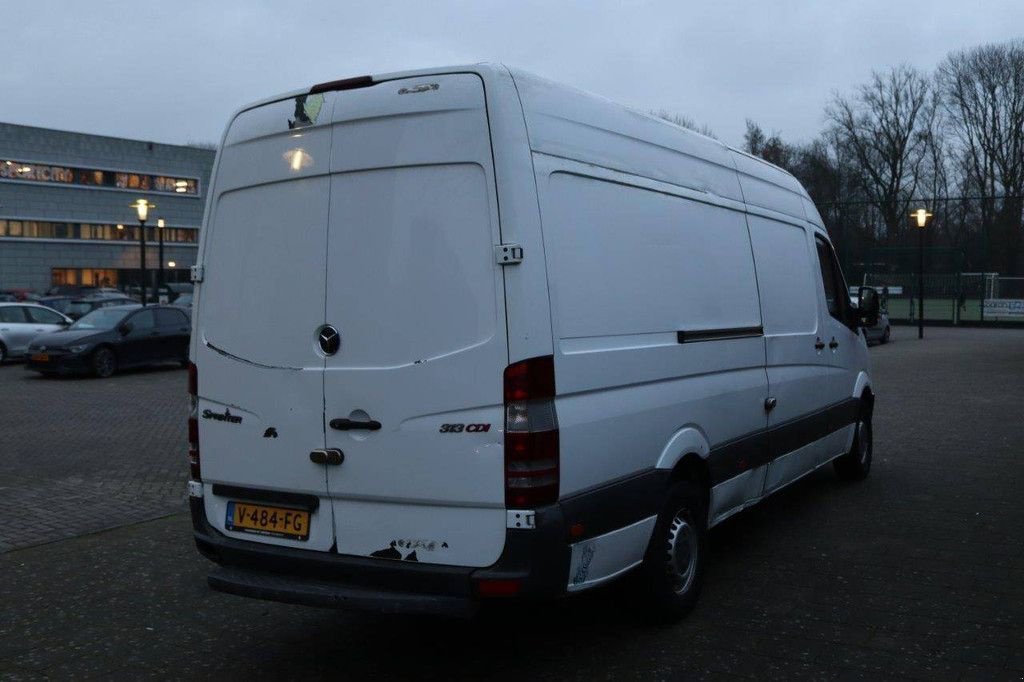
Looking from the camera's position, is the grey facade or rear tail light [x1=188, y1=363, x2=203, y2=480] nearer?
rear tail light [x1=188, y1=363, x2=203, y2=480]

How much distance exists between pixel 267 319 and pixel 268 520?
3.10 ft

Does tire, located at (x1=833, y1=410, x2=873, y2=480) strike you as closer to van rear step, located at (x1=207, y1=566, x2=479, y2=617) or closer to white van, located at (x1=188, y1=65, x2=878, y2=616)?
white van, located at (x1=188, y1=65, x2=878, y2=616)

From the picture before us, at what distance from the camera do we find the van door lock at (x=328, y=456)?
4434 millimetres

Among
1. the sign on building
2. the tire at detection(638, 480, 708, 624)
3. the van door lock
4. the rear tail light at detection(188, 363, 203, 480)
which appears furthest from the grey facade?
→ the tire at detection(638, 480, 708, 624)

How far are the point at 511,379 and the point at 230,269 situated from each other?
5.55 ft

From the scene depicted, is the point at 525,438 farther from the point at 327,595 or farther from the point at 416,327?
the point at 327,595

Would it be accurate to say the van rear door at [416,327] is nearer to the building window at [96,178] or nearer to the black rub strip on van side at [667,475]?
the black rub strip on van side at [667,475]

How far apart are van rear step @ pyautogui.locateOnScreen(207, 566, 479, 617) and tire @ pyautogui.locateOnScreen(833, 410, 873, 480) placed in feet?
18.8

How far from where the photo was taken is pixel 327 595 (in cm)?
434

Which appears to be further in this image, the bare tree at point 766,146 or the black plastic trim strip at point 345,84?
the bare tree at point 766,146

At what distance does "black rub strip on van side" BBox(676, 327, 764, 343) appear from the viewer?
17.5 feet

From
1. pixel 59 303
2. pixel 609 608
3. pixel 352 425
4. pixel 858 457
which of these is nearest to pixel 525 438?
pixel 352 425

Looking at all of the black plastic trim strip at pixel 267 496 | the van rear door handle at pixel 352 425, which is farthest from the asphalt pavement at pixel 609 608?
the van rear door handle at pixel 352 425

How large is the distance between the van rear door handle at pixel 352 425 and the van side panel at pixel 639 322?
2.71ft
